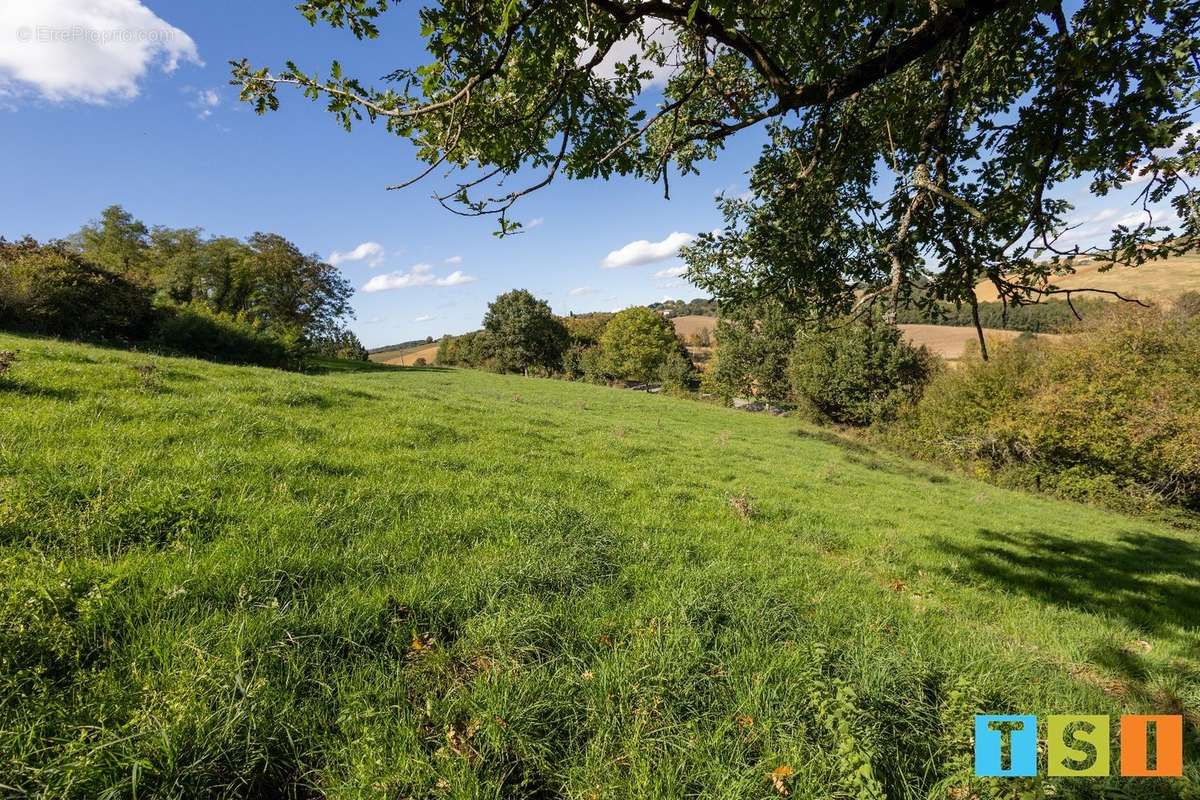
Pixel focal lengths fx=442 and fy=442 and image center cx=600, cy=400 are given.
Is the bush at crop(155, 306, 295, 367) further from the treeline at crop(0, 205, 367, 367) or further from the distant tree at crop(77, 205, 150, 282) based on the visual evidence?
the distant tree at crop(77, 205, 150, 282)

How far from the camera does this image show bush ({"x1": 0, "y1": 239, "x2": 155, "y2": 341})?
19938 mm

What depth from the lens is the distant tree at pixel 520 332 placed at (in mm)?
67812

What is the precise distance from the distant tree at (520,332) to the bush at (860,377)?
4025cm

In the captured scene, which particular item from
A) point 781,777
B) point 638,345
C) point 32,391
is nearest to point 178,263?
point 32,391

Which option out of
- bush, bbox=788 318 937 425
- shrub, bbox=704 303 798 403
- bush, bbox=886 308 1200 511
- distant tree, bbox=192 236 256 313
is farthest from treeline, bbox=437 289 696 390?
bush, bbox=886 308 1200 511

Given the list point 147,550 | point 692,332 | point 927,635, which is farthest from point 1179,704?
point 692,332

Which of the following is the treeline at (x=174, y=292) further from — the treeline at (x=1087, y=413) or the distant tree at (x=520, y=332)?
the treeline at (x=1087, y=413)

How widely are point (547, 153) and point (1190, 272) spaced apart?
86.8 metres

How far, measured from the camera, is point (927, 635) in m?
4.61

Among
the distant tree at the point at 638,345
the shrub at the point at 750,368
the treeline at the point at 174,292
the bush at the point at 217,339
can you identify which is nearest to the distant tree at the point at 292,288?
the treeline at the point at 174,292

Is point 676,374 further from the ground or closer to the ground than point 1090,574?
further from the ground

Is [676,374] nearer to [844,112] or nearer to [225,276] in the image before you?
[225,276]

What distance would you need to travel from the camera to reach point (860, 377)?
3716cm

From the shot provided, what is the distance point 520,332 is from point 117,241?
43.2 m
